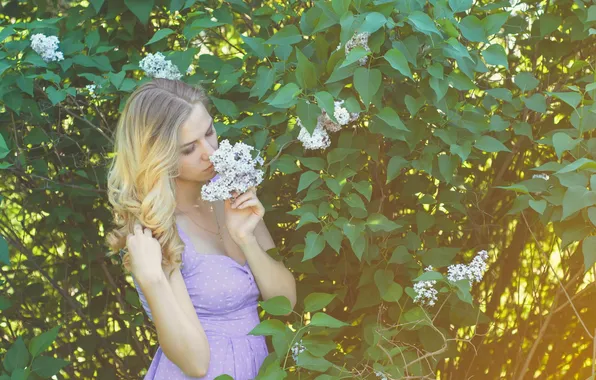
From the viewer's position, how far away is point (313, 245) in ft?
7.17

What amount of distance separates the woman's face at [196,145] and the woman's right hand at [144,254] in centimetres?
21

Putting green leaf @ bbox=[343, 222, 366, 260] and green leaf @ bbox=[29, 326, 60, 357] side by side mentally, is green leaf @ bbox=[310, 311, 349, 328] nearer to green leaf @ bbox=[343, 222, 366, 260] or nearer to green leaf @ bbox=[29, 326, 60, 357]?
green leaf @ bbox=[343, 222, 366, 260]

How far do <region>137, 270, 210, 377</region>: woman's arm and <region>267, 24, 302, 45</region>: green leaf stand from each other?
68 cm

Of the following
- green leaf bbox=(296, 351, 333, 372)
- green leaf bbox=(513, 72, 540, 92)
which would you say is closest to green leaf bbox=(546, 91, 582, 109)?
green leaf bbox=(513, 72, 540, 92)

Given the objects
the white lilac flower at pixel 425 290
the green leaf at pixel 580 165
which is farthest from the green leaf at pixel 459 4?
the white lilac flower at pixel 425 290

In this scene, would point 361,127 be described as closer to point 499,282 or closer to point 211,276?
point 211,276

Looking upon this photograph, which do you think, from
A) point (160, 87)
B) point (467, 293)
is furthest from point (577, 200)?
point (160, 87)

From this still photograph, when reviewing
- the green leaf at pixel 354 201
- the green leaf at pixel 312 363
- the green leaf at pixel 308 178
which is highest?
the green leaf at pixel 308 178

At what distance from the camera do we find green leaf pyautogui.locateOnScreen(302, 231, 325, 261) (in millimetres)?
2160

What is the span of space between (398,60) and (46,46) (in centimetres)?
131

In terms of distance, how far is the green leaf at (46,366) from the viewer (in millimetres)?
2811

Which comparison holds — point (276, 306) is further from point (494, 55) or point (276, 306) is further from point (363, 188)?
point (494, 55)

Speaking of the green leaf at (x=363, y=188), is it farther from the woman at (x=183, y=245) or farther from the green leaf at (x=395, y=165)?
the woman at (x=183, y=245)

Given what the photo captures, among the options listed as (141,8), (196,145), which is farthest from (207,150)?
(141,8)
